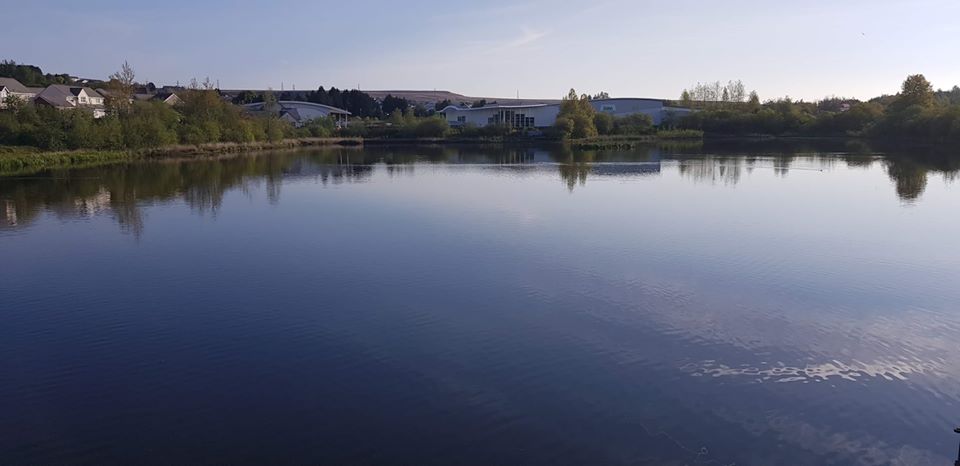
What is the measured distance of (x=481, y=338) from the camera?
5.68 meters

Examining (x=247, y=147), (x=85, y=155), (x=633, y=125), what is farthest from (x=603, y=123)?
(x=85, y=155)

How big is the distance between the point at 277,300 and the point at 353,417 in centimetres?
275

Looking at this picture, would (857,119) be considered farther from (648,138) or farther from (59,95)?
(59,95)

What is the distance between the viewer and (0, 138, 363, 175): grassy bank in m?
20.9

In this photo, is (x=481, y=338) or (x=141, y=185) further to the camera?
(x=141, y=185)

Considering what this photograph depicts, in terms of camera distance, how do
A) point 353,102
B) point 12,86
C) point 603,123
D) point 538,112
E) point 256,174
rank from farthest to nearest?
1. point 353,102
2. point 538,112
3. point 603,123
4. point 12,86
5. point 256,174

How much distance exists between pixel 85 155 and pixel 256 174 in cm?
715

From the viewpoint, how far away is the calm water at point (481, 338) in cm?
407

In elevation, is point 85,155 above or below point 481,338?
above

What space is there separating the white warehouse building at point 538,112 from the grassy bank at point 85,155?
2249 cm

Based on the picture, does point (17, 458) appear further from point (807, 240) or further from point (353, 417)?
point (807, 240)

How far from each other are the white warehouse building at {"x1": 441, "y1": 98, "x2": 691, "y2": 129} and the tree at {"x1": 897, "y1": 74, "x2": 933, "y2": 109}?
15.9 m

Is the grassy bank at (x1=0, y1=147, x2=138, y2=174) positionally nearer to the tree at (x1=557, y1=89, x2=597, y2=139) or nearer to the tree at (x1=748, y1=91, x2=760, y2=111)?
the tree at (x1=557, y1=89, x2=597, y2=139)

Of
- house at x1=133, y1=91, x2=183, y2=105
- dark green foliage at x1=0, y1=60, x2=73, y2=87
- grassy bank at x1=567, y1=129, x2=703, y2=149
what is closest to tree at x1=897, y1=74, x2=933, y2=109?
grassy bank at x1=567, y1=129, x2=703, y2=149
